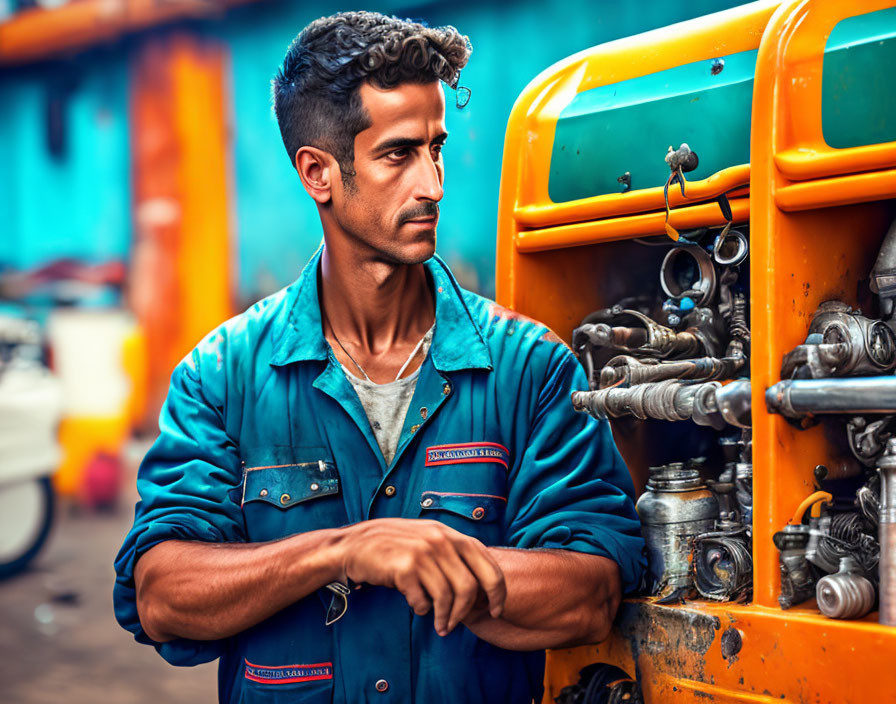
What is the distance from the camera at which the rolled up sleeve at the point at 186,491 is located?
6.19ft

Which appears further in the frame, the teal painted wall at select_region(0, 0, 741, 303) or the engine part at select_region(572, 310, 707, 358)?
the teal painted wall at select_region(0, 0, 741, 303)

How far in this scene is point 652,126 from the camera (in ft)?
7.30

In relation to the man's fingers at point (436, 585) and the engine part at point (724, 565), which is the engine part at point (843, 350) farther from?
the man's fingers at point (436, 585)

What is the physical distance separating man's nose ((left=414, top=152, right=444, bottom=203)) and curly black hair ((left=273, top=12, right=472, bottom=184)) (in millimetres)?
149

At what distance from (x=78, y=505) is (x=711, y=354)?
4.61m

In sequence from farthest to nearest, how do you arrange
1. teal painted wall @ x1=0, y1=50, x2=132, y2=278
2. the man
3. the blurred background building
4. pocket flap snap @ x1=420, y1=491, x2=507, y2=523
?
teal painted wall @ x1=0, y1=50, x2=132, y2=278, the blurred background building, pocket flap snap @ x1=420, y1=491, x2=507, y2=523, the man

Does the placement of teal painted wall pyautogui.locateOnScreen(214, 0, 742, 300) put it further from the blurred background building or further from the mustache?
the mustache

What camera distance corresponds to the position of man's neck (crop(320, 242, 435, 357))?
210cm

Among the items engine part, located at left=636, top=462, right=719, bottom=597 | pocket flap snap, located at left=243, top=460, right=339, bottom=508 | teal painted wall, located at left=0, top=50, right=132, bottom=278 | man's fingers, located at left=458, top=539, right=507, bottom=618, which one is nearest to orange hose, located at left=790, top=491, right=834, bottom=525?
engine part, located at left=636, top=462, right=719, bottom=597

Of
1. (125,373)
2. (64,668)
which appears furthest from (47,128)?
(64,668)

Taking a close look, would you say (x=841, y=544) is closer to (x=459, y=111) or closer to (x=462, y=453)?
(x=462, y=453)

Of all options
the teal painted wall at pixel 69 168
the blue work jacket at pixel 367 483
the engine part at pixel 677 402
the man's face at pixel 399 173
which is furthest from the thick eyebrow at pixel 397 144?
the teal painted wall at pixel 69 168

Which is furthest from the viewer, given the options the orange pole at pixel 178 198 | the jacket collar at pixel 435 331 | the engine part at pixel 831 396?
the orange pole at pixel 178 198

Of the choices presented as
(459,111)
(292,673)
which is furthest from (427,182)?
(459,111)
